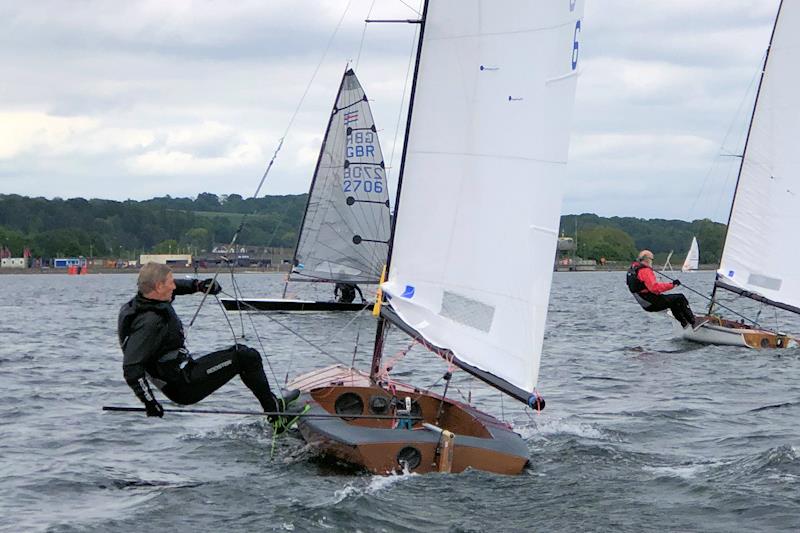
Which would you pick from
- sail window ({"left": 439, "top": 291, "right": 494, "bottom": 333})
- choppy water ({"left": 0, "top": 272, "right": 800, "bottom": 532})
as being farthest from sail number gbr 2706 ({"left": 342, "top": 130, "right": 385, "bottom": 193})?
sail window ({"left": 439, "top": 291, "right": 494, "bottom": 333})

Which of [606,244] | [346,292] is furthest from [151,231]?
[346,292]

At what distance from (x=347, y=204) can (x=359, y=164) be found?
1094 millimetres

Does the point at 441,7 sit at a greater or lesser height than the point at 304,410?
greater

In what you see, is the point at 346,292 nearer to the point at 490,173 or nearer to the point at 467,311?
the point at 467,311

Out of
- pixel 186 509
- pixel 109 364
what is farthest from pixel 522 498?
pixel 109 364

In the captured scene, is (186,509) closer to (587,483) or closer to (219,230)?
(587,483)

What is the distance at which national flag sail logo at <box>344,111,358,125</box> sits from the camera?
2961 cm

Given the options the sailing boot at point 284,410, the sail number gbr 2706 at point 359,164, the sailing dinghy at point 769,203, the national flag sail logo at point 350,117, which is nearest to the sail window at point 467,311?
the sailing boot at point 284,410

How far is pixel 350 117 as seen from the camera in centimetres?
2966

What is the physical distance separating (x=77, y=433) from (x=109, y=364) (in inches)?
284

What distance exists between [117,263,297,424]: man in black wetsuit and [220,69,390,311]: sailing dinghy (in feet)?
66.5

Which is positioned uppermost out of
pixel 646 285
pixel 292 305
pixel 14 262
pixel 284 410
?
pixel 646 285

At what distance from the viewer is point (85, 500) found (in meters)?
8.80

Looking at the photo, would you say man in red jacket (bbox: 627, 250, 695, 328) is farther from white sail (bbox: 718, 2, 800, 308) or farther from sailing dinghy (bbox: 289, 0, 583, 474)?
sailing dinghy (bbox: 289, 0, 583, 474)
